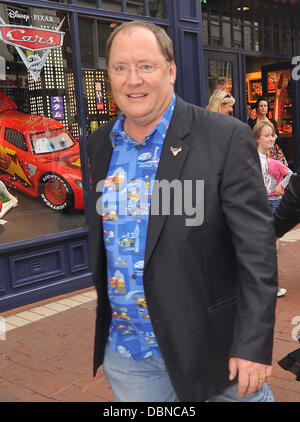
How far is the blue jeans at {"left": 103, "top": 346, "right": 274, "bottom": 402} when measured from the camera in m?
1.99

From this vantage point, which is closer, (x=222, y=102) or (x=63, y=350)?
(x=63, y=350)

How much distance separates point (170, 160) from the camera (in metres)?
1.91

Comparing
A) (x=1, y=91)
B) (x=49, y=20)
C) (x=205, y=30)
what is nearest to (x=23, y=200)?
(x=1, y=91)

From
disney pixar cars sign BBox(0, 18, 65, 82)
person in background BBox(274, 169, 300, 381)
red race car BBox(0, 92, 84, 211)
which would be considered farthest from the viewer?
red race car BBox(0, 92, 84, 211)

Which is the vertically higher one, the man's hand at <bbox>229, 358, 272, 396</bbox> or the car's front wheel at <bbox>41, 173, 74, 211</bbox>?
the car's front wheel at <bbox>41, 173, 74, 211</bbox>

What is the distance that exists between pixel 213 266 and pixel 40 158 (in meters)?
4.51

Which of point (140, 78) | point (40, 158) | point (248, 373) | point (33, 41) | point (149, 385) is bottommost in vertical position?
point (149, 385)

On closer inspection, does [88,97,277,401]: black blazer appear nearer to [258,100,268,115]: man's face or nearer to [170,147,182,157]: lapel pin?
[170,147,182,157]: lapel pin

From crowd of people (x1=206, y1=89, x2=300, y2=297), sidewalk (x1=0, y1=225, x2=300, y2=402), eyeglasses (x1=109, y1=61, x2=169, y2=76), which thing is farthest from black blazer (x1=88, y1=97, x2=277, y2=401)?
crowd of people (x1=206, y1=89, x2=300, y2=297)

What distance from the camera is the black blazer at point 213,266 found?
5.91 feet

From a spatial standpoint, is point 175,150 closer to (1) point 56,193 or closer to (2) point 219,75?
(1) point 56,193

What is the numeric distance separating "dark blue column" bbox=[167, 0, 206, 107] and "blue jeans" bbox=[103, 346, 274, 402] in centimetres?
565

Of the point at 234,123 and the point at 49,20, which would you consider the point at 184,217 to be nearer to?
the point at 234,123

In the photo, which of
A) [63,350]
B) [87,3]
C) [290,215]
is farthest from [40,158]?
[290,215]
